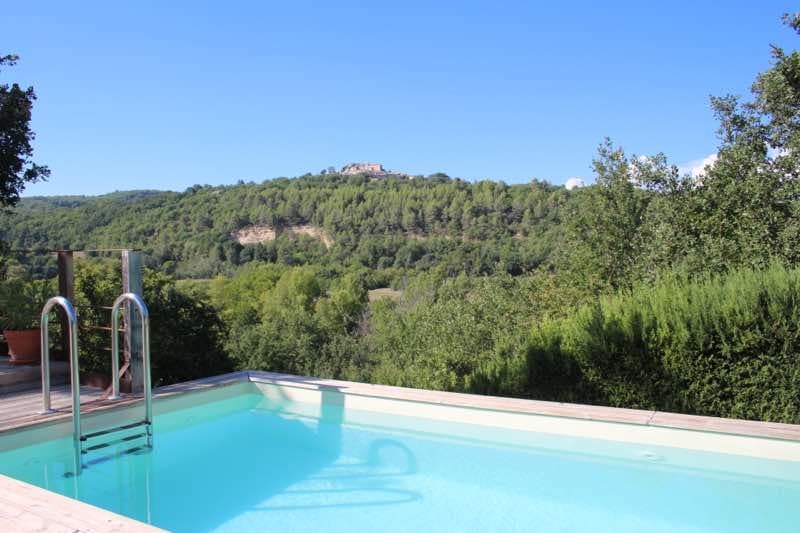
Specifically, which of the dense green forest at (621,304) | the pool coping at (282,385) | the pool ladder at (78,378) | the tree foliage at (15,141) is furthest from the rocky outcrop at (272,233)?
the pool ladder at (78,378)

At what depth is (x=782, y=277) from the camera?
4660mm

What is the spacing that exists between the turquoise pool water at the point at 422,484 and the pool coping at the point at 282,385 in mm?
179

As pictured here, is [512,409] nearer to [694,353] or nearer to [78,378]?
[694,353]

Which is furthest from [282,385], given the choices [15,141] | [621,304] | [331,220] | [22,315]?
[331,220]

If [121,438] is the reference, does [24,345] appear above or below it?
→ above

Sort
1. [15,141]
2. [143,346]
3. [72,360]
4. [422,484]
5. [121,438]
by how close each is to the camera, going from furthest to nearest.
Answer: [15,141]
[121,438]
[422,484]
[143,346]
[72,360]

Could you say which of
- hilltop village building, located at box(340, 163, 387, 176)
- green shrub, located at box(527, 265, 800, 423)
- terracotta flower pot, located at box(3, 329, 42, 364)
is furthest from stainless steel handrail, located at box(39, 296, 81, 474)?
hilltop village building, located at box(340, 163, 387, 176)

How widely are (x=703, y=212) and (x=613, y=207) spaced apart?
159cm

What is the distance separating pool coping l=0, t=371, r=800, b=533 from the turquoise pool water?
18 centimetres

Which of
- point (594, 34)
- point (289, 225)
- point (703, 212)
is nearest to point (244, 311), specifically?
point (289, 225)

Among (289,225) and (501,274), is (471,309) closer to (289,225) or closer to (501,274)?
(501,274)

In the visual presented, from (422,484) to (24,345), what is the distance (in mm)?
3963

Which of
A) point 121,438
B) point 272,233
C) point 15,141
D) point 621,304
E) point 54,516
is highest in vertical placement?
point 272,233

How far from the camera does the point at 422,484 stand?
4137mm
